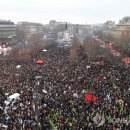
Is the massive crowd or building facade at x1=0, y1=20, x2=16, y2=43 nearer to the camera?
the massive crowd

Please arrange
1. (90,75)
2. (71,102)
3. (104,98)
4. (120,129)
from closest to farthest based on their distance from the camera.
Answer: (120,129) → (71,102) → (104,98) → (90,75)

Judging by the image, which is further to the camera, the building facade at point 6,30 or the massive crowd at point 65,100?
the building facade at point 6,30

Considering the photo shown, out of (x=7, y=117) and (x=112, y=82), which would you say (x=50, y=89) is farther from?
(x=7, y=117)

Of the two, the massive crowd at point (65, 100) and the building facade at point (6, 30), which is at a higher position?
the massive crowd at point (65, 100)

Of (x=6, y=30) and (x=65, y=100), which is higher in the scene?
(x=65, y=100)

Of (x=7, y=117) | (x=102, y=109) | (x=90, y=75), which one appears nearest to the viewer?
(x=7, y=117)

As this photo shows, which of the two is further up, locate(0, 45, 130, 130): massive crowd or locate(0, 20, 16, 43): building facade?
locate(0, 45, 130, 130): massive crowd

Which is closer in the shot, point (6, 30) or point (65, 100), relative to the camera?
point (65, 100)

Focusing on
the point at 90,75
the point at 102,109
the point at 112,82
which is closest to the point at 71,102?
the point at 102,109
